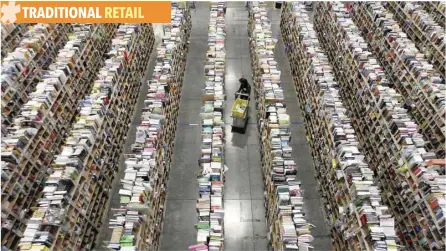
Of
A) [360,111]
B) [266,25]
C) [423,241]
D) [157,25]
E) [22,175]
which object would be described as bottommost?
[423,241]

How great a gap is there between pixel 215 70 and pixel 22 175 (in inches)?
308

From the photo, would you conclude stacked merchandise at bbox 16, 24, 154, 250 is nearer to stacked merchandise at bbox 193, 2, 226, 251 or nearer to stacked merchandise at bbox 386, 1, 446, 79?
stacked merchandise at bbox 193, 2, 226, 251

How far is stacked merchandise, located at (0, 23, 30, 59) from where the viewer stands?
48.5ft

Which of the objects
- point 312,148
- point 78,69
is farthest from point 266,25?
point 78,69

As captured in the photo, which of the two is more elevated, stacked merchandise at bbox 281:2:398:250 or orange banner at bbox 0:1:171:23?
orange banner at bbox 0:1:171:23

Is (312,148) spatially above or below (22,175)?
above

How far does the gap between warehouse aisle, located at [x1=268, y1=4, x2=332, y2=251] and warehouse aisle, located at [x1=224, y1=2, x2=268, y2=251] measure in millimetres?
1601

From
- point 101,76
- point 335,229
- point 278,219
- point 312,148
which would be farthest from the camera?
point 312,148

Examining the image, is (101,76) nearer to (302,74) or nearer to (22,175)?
(22,175)

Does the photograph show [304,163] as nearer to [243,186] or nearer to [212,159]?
[243,186]

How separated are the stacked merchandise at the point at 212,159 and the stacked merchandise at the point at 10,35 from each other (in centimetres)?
978

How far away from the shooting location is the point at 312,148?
12.3m

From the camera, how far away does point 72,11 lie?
1526 cm

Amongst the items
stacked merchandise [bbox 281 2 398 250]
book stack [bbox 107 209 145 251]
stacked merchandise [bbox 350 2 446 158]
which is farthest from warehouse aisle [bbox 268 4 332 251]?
book stack [bbox 107 209 145 251]
